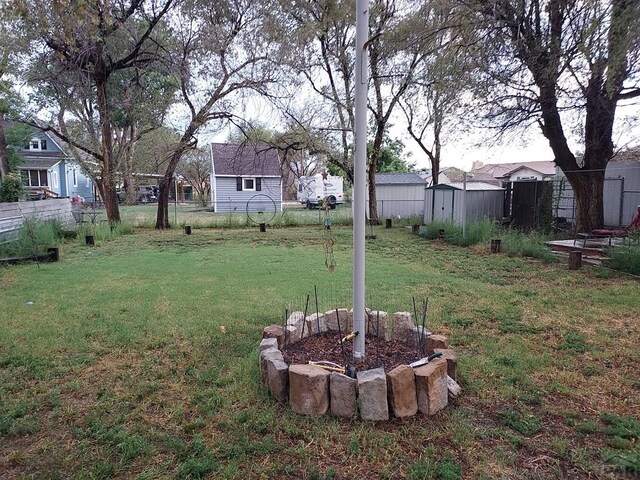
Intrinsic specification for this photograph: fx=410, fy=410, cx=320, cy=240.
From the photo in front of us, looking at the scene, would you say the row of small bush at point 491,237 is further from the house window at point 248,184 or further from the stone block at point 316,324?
the house window at point 248,184

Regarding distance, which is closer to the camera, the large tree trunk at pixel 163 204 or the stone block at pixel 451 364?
the stone block at pixel 451 364

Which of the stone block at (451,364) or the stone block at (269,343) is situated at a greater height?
Answer: the stone block at (269,343)

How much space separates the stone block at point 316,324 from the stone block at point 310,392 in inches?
33.4

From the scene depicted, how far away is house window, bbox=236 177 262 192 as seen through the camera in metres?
25.1

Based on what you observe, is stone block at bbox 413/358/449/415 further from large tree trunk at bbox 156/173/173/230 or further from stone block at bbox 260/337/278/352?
Answer: large tree trunk at bbox 156/173/173/230

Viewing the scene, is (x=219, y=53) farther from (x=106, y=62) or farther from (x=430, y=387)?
(x=430, y=387)

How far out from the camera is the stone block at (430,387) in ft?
7.29

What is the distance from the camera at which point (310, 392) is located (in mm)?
2242

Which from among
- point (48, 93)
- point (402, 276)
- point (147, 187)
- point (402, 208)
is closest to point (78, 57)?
point (48, 93)

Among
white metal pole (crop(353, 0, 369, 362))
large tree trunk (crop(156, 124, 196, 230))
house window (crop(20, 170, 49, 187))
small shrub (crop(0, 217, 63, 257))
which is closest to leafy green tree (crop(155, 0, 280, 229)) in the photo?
large tree trunk (crop(156, 124, 196, 230))

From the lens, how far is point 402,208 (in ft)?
61.0

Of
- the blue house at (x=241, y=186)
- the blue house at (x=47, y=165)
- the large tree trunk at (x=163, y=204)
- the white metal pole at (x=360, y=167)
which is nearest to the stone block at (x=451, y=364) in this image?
the white metal pole at (x=360, y=167)

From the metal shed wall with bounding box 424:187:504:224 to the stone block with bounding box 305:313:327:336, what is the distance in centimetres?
893

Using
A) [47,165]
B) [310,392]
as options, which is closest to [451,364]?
[310,392]
